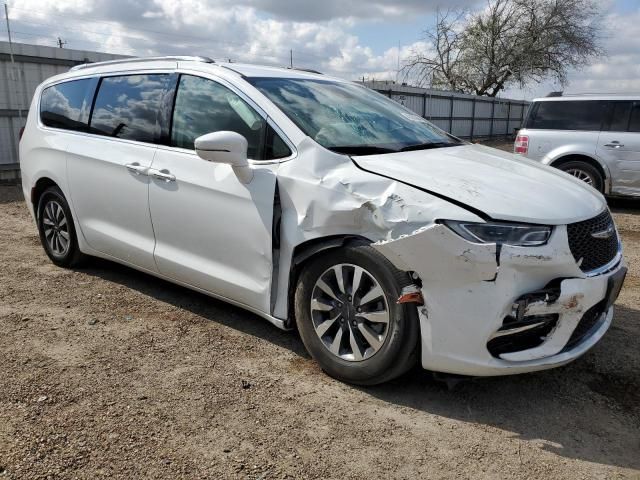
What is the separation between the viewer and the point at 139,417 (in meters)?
2.88

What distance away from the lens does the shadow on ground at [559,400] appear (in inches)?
109

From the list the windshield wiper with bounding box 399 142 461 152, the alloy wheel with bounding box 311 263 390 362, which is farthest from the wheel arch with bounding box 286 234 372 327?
the windshield wiper with bounding box 399 142 461 152

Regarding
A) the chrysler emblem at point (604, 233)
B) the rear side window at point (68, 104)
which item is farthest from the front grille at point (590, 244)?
the rear side window at point (68, 104)

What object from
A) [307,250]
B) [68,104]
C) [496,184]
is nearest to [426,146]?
[496,184]

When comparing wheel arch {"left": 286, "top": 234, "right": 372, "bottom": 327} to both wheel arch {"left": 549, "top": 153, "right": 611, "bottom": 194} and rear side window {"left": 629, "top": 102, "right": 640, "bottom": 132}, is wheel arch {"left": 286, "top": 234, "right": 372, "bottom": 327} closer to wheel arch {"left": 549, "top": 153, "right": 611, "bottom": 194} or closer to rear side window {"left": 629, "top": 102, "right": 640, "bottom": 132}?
wheel arch {"left": 549, "top": 153, "right": 611, "bottom": 194}

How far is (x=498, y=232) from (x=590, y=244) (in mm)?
619

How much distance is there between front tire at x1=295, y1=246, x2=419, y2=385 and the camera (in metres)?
2.91

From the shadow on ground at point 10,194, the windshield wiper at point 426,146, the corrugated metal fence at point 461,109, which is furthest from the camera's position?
the corrugated metal fence at point 461,109

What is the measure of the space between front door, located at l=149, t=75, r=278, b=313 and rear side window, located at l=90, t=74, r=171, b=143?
0.20 m

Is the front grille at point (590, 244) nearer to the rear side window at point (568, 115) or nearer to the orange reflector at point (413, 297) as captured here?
the orange reflector at point (413, 297)

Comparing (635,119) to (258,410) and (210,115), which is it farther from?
(258,410)

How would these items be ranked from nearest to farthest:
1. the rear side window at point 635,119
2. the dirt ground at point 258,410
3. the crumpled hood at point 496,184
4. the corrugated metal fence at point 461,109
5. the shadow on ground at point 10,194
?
the dirt ground at point 258,410, the crumpled hood at point 496,184, the rear side window at point 635,119, the shadow on ground at point 10,194, the corrugated metal fence at point 461,109

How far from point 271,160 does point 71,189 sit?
220cm

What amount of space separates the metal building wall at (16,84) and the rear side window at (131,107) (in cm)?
753
